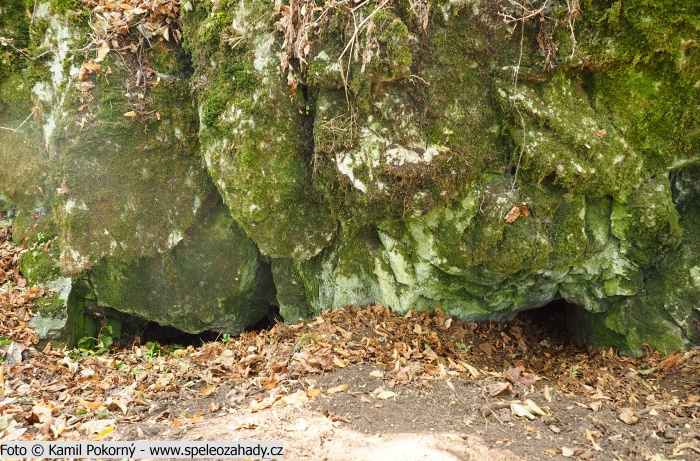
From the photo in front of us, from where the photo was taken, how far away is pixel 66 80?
574cm

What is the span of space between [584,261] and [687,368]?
4.39 ft

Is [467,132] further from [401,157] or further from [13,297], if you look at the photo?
[13,297]

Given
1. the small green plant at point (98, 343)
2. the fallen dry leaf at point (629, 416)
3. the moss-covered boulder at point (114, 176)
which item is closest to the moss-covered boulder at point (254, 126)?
the moss-covered boulder at point (114, 176)

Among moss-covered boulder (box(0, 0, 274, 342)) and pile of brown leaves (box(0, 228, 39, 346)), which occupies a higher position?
moss-covered boulder (box(0, 0, 274, 342))

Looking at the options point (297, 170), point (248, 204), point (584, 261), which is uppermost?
point (297, 170)

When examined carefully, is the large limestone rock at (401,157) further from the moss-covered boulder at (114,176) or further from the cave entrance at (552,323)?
the cave entrance at (552,323)

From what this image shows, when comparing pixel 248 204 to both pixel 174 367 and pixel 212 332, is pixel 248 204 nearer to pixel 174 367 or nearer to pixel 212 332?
pixel 174 367

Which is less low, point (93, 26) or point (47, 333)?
point (93, 26)

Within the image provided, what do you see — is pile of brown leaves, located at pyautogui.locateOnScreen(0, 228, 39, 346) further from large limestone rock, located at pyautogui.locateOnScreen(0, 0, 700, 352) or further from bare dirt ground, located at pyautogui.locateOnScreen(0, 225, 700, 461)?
large limestone rock, located at pyautogui.locateOnScreen(0, 0, 700, 352)

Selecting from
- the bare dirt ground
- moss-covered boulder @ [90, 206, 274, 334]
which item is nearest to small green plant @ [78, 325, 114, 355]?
the bare dirt ground

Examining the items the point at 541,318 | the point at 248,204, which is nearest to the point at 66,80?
the point at 248,204

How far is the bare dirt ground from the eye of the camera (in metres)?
3.40

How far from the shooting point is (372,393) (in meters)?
3.99

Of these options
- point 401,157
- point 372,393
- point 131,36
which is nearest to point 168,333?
point 131,36
